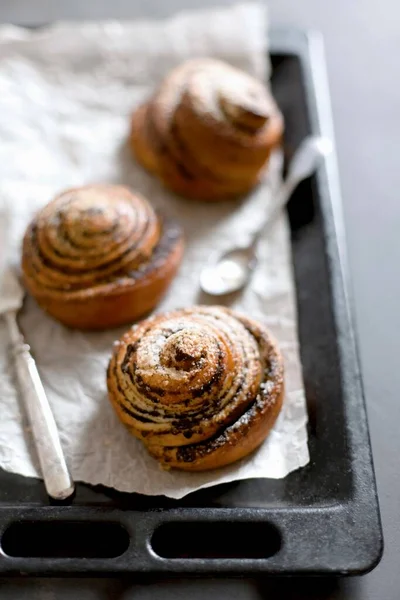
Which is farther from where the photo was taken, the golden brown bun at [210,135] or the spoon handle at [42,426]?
the golden brown bun at [210,135]

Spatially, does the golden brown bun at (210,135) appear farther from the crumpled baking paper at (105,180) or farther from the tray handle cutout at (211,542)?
the tray handle cutout at (211,542)

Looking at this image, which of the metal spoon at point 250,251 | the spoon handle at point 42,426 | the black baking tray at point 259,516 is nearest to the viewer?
the black baking tray at point 259,516

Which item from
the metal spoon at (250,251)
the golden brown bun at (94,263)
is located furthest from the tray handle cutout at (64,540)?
the metal spoon at (250,251)

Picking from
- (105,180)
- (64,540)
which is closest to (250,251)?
(105,180)

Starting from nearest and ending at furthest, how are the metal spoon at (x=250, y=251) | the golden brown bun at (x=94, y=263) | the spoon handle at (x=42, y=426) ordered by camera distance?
the spoon handle at (x=42, y=426), the golden brown bun at (x=94, y=263), the metal spoon at (x=250, y=251)

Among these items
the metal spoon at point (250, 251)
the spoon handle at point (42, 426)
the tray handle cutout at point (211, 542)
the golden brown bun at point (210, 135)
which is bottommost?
the tray handle cutout at point (211, 542)

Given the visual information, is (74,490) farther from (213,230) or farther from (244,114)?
(244,114)

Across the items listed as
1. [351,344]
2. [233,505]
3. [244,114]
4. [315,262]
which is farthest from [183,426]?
[244,114]
